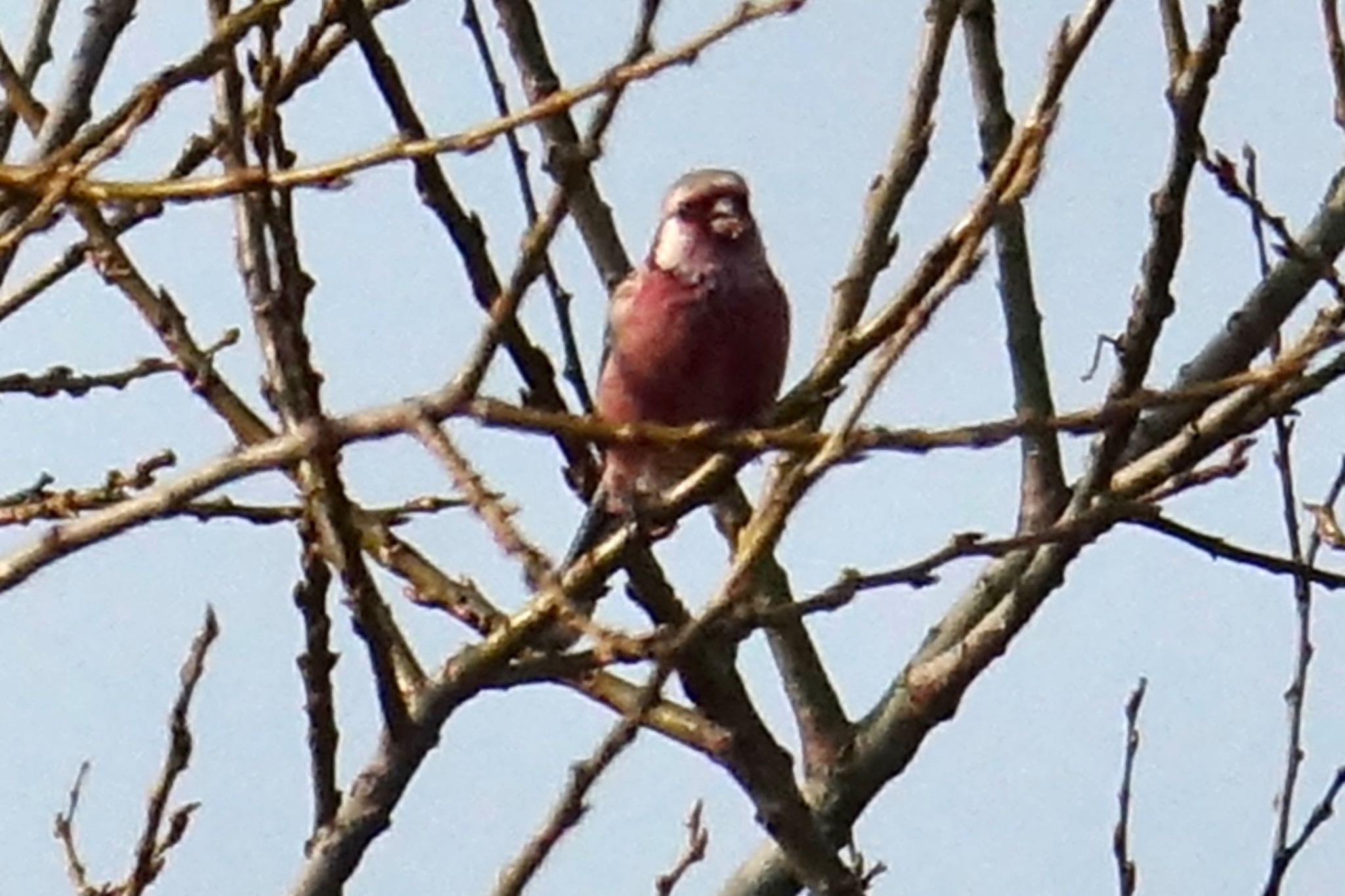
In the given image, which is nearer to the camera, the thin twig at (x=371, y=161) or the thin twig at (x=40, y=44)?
the thin twig at (x=371, y=161)

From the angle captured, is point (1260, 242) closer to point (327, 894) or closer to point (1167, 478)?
point (1167, 478)

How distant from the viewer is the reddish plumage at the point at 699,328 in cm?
510

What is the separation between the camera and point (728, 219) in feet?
17.6

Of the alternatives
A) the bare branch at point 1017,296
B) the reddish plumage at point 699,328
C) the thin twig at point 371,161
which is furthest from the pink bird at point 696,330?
the thin twig at point 371,161

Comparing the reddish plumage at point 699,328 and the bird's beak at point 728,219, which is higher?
the bird's beak at point 728,219

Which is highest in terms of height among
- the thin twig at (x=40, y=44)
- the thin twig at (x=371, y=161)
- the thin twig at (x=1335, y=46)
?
the thin twig at (x=40, y=44)

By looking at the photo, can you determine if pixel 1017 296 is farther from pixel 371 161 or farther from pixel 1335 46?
pixel 371 161

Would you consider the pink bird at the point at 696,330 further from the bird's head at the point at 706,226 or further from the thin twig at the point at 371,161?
the thin twig at the point at 371,161

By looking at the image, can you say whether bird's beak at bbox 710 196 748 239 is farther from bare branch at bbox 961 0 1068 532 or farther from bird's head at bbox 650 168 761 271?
bare branch at bbox 961 0 1068 532

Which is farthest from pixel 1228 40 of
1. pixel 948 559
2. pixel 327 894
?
pixel 327 894

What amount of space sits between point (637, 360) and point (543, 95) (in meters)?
0.80

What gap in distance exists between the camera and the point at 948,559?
3.19m

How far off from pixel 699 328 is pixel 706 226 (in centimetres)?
28

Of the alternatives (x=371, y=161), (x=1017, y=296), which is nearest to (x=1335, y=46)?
(x=1017, y=296)
